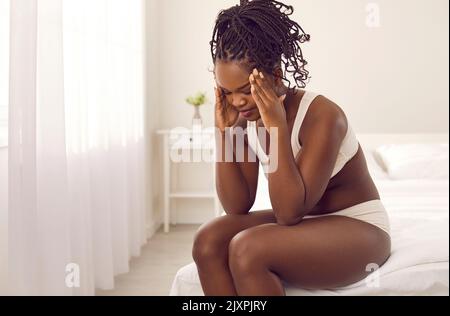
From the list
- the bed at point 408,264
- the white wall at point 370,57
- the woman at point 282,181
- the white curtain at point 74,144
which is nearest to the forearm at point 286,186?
the woman at point 282,181

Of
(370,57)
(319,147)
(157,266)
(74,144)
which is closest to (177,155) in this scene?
(157,266)

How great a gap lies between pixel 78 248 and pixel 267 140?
0.90 meters

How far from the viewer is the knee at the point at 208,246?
698 millimetres

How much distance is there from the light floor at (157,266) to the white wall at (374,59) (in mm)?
404

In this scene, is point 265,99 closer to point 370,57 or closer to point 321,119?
point 321,119

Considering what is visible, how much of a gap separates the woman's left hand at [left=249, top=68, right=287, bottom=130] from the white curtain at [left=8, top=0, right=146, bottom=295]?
1.99 ft

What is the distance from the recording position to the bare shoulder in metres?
0.70

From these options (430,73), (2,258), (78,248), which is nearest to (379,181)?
(430,73)

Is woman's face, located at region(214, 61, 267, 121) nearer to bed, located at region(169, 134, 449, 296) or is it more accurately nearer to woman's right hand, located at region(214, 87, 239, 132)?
woman's right hand, located at region(214, 87, 239, 132)

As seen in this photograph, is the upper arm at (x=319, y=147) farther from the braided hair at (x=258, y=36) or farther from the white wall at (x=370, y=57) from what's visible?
the white wall at (x=370, y=57)

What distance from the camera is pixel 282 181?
0.65m

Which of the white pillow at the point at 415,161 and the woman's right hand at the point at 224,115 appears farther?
the white pillow at the point at 415,161
